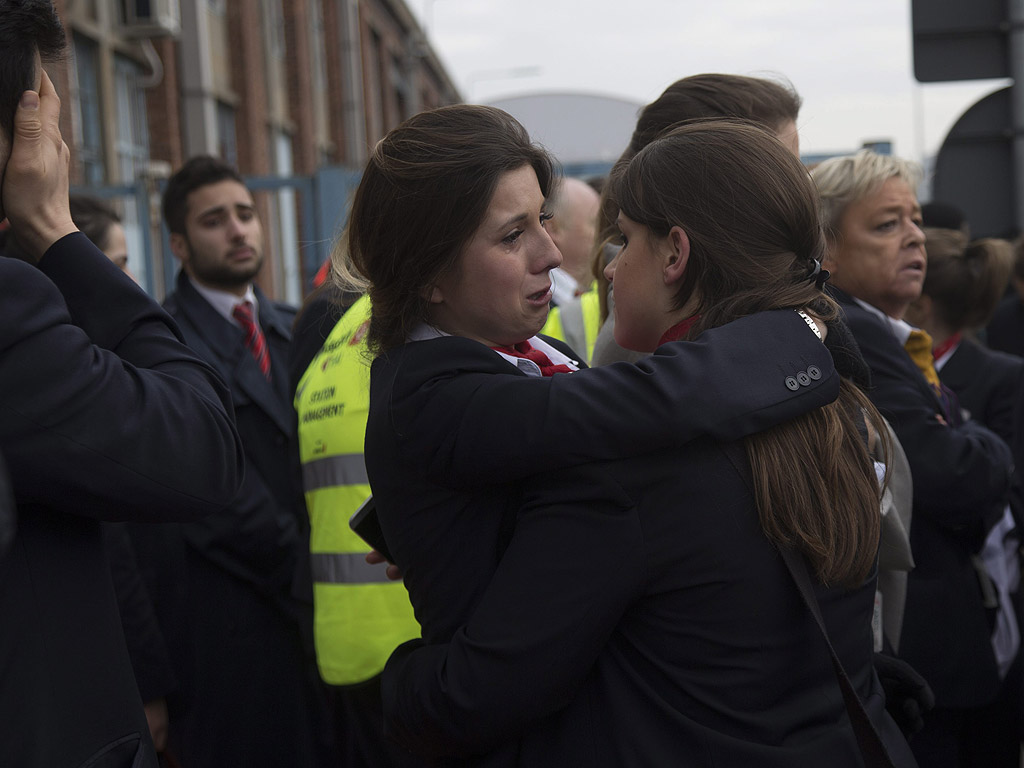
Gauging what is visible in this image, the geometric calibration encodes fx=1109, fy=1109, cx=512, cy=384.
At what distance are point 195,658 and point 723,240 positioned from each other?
2533mm

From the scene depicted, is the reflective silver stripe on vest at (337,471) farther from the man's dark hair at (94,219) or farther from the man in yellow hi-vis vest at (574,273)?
the man's dark hair at (94,219)

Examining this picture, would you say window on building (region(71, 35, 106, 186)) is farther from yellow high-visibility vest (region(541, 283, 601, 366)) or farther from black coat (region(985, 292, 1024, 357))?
yellow high-visibility vest (region(541, 283, 601, 366))

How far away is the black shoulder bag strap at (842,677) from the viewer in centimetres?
153

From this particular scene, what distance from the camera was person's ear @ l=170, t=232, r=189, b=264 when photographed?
4.72 meters

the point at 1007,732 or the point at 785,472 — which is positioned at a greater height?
the point at 785,472

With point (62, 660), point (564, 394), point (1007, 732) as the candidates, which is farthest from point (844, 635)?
point (1007, 732)

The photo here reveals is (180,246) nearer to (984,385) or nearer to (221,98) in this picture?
(984,385)

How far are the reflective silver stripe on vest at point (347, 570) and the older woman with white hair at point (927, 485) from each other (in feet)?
4.37

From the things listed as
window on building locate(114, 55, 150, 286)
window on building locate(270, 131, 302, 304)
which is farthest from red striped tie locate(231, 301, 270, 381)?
window on building locate(270, 131, 302, 304)

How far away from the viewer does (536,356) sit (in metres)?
1.87

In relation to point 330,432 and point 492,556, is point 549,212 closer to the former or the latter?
point 492,556

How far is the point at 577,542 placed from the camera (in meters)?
1.48

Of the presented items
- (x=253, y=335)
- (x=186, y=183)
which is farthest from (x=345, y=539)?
(x=186, y=183)

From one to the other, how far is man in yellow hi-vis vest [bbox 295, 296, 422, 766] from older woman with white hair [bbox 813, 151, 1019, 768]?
1248 millimetres
